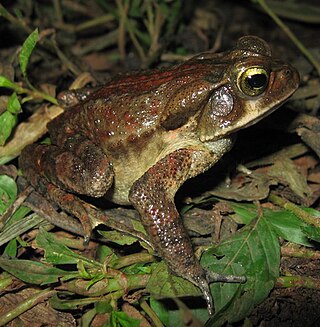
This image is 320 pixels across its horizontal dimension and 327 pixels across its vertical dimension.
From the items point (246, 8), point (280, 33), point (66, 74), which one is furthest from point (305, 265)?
point (246, 8)

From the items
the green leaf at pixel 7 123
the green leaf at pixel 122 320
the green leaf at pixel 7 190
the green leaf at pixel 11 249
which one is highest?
the green leaf at pixel 7 123

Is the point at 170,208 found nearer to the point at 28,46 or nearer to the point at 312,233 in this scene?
the point at 312,233

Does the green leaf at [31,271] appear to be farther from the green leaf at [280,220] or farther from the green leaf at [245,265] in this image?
the green leaf at [280,220]

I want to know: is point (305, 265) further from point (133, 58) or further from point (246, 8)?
point (246, 8)

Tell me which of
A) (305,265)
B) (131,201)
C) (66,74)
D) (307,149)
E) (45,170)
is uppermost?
(66,74)

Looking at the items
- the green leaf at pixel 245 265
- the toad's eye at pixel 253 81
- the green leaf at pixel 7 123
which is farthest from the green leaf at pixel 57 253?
the toad's eye at pixel 253 81

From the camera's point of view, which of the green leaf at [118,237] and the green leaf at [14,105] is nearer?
the green leaf at [118,237]
